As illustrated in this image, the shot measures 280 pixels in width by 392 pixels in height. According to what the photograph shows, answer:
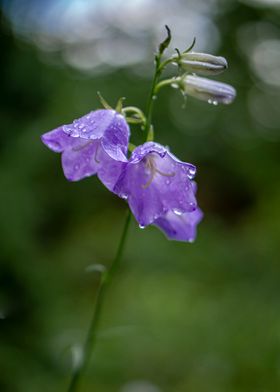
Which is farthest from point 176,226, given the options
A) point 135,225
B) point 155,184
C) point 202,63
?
point 135,225

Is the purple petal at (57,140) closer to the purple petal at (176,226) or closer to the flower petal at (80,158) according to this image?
the flower petal at (80,158)

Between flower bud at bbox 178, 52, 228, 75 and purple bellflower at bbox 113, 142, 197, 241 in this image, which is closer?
purple bellflower at bbox 113, 142, 197, 241

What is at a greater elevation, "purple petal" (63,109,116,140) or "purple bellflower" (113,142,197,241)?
"purple petal" (63,109,116,140)

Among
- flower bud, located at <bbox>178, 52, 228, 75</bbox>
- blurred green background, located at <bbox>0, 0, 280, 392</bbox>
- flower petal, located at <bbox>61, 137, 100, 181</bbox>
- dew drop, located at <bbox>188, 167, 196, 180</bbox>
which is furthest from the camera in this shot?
blurred green background, located at <bbox>0, 0, 280, 392</bbox>

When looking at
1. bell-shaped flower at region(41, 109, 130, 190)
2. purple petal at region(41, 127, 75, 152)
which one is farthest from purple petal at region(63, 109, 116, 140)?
purple petal at region(41, 127, 75, 152)

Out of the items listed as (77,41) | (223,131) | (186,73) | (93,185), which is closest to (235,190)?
(223,131)

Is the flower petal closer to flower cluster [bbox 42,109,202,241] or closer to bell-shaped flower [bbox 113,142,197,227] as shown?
flower cluster [bbox 42,109,202,241]

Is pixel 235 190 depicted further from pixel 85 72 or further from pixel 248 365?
pixel 248 365
